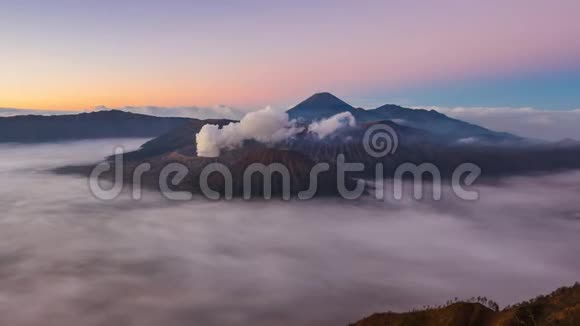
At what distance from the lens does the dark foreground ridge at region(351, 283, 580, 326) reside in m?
56.5

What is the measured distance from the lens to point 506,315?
6291 cm

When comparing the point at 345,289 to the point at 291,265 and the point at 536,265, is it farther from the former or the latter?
the point at 536,265

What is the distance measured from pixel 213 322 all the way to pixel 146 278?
5061 cm

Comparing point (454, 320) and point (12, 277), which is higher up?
point (454, 320)

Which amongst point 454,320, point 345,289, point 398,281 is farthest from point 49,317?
point 398,281

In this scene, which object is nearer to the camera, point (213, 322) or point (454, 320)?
point (454, 320)

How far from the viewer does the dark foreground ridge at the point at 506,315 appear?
56531 millimetres

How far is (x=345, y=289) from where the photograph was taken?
15012cm

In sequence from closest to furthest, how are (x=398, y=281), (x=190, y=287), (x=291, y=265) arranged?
(x=190, y=287) → (x=398, y=281) → (x=291, y=265)

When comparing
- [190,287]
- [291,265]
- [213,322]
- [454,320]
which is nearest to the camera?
[454,320]

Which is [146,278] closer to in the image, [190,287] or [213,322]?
[190,287]

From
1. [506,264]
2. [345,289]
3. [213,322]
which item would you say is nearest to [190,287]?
[213,322]

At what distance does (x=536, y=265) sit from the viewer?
19212 cm

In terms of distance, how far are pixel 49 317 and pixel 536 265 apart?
197030 mm
